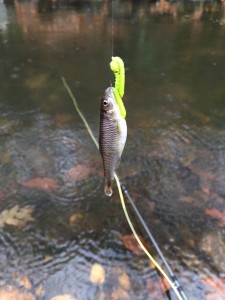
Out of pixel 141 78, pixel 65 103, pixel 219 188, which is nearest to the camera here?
pixel 219 188

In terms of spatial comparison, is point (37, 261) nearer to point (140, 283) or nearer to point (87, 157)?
point (140, 283)

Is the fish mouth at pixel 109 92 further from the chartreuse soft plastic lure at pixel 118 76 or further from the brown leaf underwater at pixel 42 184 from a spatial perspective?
the brown leaf underwater at pixel 42 184

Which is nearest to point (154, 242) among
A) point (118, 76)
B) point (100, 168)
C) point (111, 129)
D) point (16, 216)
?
point (100, 168)

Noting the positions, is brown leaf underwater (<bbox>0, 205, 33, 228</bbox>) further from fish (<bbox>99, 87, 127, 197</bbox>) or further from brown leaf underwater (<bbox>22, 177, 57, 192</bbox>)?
fish (<bbox>99, 87, 127, 197</bbox>)

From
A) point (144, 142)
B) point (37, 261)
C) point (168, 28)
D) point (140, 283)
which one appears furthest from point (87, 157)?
point (168, 28)

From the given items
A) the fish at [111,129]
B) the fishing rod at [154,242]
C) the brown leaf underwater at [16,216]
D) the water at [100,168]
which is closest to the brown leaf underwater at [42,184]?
the water at [100,168]

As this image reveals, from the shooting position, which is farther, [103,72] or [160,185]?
[103,72]

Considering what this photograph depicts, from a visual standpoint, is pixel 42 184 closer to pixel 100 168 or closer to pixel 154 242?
pixel 100 168
